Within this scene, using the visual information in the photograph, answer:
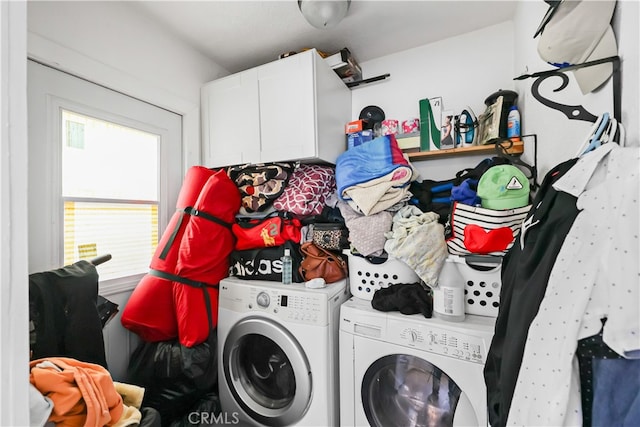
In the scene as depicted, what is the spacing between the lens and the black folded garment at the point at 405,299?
3.77 feet

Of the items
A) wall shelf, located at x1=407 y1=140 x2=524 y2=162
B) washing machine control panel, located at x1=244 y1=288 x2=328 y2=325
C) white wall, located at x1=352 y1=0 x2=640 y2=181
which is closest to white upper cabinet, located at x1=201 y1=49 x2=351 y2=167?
white wall, located at x1=352 y1=0 x2=640 y2=181

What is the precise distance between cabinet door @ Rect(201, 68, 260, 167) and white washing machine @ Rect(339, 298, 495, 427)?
122 cm

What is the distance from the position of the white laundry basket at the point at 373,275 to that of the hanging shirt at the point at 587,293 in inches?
32.9

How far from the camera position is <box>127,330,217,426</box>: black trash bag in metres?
1.37

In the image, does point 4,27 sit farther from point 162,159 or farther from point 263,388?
point 263,388

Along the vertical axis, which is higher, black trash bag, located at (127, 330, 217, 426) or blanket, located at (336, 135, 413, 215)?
blanket, located at (336, 135, 413, 215)

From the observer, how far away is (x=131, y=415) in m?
0.93

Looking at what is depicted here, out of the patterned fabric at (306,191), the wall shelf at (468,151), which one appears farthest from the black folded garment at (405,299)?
the wall shelf at (468,151)

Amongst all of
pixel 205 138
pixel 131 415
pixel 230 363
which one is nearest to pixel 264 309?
pixel 230 363

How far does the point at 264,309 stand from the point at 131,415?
2.11 ft

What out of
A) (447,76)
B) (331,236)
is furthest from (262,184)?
(447,76)

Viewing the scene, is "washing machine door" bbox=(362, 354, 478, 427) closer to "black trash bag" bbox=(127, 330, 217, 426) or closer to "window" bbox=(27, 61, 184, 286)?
"black trash bag" bbox=(127, 330, 217, 426)

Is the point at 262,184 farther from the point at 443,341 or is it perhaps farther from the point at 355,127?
the point at 443,341

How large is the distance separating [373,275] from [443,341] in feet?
1.47
